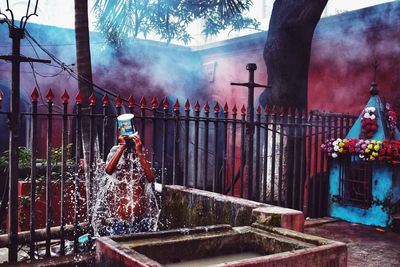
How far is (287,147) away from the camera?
8141 millimetres

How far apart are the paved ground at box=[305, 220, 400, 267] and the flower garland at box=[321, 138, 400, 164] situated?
51.7 inches

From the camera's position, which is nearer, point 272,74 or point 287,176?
point 287,176

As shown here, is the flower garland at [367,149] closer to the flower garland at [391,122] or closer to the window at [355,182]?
the window at [355,182]

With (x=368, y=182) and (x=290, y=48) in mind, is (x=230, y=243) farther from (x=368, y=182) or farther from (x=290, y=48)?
(x=290, y=48)

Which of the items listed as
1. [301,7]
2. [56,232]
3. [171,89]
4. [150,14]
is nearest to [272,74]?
[301,7]

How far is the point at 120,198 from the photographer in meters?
4.60

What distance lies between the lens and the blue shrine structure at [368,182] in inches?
317

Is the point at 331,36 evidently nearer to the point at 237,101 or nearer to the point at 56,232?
the point at 237,101

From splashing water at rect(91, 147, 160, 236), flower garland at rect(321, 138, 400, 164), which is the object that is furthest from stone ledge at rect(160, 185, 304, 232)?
flower garland at rect(321, 138, 400, 164)

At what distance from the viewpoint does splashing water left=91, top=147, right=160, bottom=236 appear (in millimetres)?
4457

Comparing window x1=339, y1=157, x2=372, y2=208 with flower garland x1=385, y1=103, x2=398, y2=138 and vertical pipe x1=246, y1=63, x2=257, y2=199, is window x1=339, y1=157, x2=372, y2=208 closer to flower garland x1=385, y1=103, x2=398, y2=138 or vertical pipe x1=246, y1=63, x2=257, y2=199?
flower garland x1=385, y1=103, x2=398, y2=138

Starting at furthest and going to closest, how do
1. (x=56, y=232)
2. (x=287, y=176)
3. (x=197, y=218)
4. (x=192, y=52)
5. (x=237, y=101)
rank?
1. (x=192, y=52)
2. (x=237, y=101)
3. (x=287, y=176)
4. (x=197, y=218)
5. (x=56, y=232)

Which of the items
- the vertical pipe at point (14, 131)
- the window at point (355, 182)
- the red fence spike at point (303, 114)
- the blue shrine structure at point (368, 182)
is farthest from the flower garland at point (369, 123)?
the vertical pipe at point (14, 131)

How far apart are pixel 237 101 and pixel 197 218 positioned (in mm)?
10399
